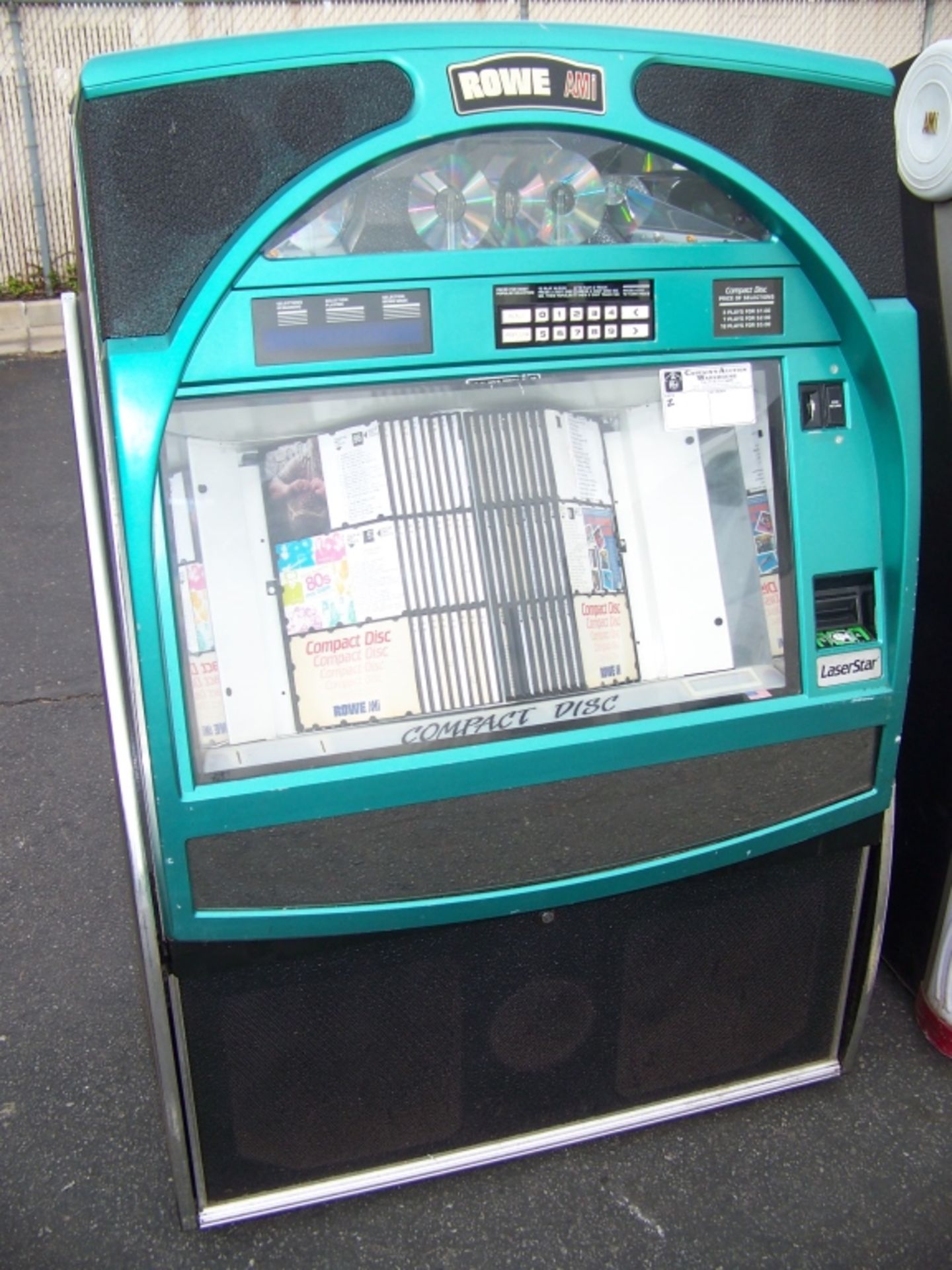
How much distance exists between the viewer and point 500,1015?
182cm

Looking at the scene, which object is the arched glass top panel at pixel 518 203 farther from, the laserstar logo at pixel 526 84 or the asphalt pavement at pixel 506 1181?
the asphalt pavement at pixel 506 1181

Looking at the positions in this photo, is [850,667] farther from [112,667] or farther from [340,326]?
[112,667]

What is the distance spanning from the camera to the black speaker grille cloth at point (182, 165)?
1.36 metres

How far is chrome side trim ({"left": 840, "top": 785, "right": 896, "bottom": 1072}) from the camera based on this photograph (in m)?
1.90

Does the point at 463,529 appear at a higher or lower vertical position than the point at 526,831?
higher

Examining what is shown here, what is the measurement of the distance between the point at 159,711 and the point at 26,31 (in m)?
6.41

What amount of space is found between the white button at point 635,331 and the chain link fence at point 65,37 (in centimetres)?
543

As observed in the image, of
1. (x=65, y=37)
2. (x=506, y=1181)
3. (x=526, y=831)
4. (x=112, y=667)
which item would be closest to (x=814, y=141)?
(x=526, y=831)

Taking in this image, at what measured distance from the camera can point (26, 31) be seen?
628 cm

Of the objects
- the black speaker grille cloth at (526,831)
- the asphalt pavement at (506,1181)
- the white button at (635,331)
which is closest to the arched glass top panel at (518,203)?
the white button at (635,331)

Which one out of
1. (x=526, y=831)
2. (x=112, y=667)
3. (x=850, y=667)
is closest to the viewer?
(x=112, y=667)

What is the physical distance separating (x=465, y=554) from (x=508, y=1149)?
1.09 metres

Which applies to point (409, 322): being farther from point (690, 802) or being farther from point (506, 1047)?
point (506, 1047)

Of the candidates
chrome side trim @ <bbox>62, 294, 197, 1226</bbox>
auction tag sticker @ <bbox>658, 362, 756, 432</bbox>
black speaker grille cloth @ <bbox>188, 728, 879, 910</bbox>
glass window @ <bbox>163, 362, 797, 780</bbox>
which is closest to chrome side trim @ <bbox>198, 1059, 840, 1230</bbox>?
chrome side trim @ <bbox>62, 294, 197, 1226</bbox>
